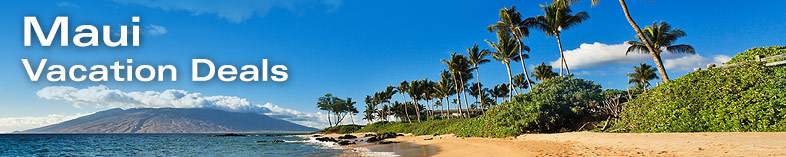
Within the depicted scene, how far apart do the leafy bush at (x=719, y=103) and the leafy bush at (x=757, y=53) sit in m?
0.05

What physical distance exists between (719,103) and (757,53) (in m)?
2.97

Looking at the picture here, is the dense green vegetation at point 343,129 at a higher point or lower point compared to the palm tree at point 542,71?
lower

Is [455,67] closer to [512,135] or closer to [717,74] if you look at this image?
[512,135]

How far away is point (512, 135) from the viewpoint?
65.6ft

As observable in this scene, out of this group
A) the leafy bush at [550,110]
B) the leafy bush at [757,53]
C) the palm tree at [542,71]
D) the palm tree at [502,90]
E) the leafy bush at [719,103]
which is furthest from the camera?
the palm tree at [502,90]

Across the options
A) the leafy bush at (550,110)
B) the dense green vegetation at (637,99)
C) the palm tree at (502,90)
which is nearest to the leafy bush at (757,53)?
the dense green vegetation at (637,99)

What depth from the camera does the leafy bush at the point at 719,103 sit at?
11.8 m

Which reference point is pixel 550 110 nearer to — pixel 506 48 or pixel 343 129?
pixel 506 48

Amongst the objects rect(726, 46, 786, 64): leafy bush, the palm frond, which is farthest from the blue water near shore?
the palm frond

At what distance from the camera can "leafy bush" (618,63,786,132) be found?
1176 cm

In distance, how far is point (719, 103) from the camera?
511 inches

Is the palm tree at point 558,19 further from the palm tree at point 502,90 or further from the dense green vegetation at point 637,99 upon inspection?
the palm tree at point 502,90

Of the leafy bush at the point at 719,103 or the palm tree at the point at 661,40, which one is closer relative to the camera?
the leafy bush at the point at 719,103

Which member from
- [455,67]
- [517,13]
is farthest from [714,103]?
[455,67]
